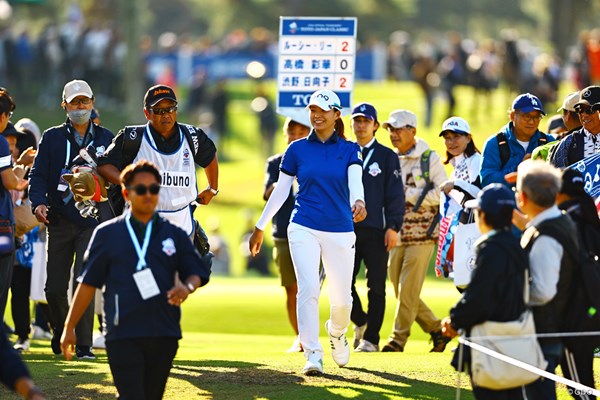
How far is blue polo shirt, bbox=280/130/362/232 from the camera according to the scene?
1171 centimetres

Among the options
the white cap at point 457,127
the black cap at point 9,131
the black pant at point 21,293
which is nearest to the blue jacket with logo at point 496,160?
the white cap at point 457,127

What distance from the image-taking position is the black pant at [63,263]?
42.1 feet

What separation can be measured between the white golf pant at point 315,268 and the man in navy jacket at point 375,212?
1787 mm

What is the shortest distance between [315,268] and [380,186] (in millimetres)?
2335

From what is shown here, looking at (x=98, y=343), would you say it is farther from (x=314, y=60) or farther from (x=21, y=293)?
(x=314, y=60)

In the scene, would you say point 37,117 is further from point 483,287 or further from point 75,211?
point 483,287

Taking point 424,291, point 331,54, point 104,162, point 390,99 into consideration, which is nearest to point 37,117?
point 390,99

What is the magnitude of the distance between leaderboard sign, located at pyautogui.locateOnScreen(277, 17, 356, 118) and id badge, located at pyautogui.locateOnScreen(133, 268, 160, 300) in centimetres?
670

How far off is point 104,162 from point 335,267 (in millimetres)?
2029

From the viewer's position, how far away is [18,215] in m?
13.3

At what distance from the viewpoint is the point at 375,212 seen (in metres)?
14.0

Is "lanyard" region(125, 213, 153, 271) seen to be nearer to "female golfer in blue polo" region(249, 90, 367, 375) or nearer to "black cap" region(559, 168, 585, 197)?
"black cap" region(559, 168, 585, 197)

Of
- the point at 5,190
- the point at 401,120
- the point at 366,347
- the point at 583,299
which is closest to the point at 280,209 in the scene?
the point at 401,120

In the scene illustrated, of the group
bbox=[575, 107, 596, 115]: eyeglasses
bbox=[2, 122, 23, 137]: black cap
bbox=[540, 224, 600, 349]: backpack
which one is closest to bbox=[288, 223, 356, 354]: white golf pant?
bbox=[575, 107, 596, 115]: eyeglasses
